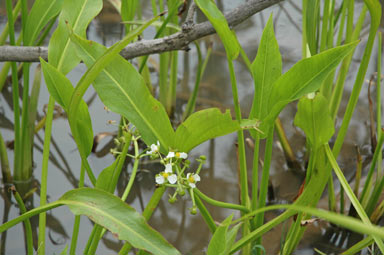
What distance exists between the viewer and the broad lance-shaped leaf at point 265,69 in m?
0.84

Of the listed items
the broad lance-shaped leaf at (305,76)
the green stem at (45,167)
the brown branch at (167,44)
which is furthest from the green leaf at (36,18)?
the broad lance-shaped leaf at (305,76)

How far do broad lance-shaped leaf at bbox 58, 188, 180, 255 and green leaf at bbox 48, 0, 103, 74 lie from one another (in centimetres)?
27

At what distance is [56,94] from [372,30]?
19.3 inches

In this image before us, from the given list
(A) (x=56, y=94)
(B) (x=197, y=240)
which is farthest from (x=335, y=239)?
(A) (x=56, y=94)

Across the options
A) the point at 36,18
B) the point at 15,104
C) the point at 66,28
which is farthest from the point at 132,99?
the point at 15,104

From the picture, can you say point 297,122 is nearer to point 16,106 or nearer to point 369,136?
point 16,106

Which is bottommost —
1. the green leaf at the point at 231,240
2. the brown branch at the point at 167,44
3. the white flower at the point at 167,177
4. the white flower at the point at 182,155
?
the green leaf at the point at 231,240

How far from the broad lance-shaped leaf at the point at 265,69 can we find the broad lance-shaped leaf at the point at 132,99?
0.18 m

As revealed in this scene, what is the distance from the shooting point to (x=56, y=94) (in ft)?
2.51

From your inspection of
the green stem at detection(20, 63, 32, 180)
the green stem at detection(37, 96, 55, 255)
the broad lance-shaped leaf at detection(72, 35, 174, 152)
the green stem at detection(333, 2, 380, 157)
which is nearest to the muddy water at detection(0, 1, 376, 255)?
the green stem at detection(20, 63, 32, 180)

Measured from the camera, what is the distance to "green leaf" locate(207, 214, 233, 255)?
26.8 inches

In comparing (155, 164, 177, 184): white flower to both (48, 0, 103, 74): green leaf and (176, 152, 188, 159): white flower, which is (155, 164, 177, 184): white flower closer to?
(176, 152, 188, 159): white flower

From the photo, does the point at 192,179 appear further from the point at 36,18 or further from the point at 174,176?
the point at 36,18

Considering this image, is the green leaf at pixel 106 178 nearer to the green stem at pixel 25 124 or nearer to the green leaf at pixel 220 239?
the green leaf at pixel 220 239
